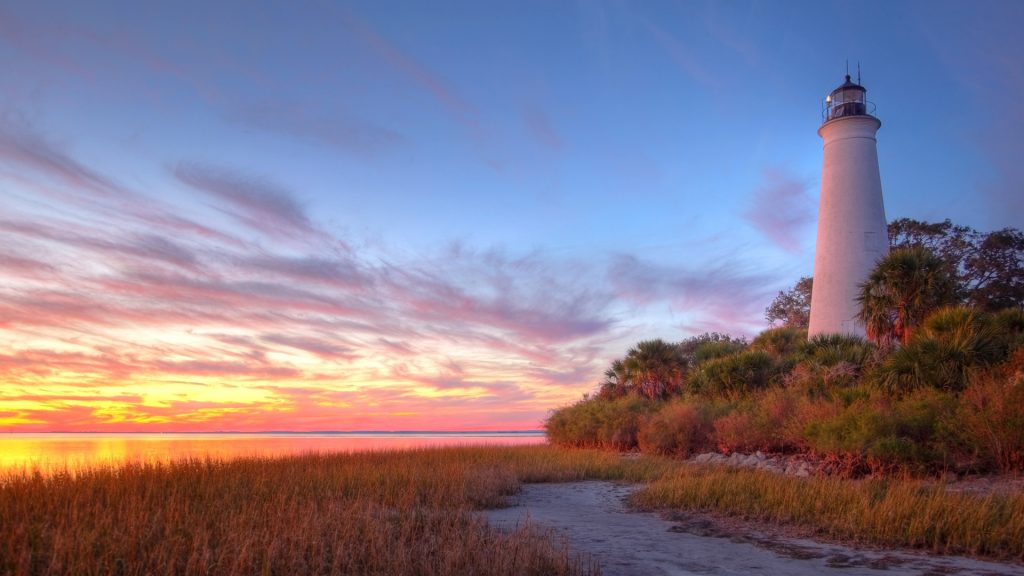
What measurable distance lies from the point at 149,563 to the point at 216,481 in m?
6.07

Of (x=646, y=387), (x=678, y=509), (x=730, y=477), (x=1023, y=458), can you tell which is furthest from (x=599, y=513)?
(x=646, y=387)

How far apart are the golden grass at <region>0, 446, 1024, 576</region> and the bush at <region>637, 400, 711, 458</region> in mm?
6815

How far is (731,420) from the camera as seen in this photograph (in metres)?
19.5

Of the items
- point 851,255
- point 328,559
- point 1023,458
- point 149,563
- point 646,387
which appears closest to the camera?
point 149,563

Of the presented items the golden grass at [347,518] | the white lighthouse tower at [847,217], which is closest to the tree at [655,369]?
the white lighthouse tower at [847,217]

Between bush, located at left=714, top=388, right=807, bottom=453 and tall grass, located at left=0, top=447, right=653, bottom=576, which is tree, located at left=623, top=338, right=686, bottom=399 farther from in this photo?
tall grass, located at left=0, top=447, right=653, bottom=576

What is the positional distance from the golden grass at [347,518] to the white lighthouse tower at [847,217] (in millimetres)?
18385

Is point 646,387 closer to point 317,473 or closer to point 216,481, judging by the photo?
point 317,473

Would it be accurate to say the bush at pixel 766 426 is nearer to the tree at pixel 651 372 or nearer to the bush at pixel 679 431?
the bush at pixel 679 431

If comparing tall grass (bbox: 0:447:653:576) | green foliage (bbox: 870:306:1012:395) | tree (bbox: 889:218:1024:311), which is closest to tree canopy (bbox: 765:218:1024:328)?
tree (bbox: 889:218:1024:311)

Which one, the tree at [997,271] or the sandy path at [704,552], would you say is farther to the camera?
the tree at [997,271]

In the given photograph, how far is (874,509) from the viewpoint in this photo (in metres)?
9.11

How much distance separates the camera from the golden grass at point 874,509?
8.14m

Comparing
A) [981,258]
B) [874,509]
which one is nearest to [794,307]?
[981,258]
